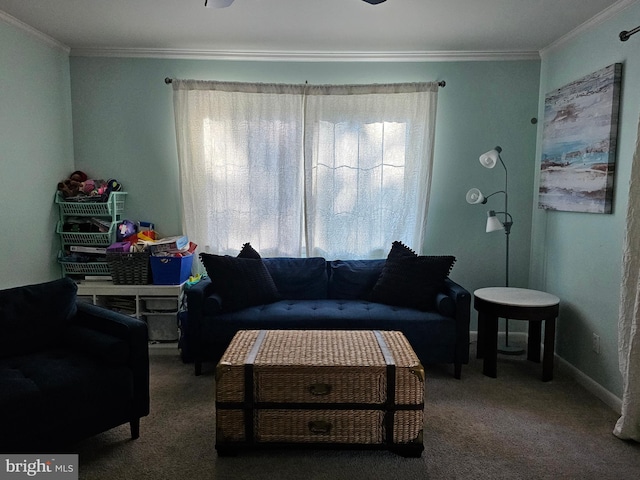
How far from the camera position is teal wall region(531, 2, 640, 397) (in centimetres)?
296

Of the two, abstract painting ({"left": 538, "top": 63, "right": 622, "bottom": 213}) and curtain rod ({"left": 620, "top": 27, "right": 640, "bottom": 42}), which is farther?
abstract painting ({"left": 538, "top": 63, "right": 622, "bottom": 213})

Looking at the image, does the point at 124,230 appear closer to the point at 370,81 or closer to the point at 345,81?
the point at 345,81

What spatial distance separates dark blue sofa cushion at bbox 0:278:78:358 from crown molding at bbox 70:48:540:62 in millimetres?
2221

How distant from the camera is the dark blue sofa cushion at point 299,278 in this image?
13.1 feet

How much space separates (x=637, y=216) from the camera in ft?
8.56

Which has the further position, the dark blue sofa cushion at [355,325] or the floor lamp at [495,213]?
the floor lamp at [495,213]

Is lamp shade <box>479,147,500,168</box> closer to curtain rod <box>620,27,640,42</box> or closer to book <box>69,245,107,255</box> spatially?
curtain rod <box>620,27,640,42</box>

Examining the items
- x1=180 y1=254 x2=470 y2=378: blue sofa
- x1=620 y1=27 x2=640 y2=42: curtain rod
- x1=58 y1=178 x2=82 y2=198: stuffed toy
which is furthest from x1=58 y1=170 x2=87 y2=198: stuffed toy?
x1=620 y1=27 x2=640 y2=42: curtain rod

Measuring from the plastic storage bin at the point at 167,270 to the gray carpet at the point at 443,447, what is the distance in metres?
0.90

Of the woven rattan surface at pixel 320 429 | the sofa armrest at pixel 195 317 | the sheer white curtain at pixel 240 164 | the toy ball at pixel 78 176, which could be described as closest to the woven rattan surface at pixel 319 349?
the woven rattan surface at pixel 320 429

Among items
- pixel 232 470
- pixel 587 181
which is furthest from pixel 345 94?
pixel 232 470

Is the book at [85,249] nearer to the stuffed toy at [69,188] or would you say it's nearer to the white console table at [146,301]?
the white console table at [146,301]

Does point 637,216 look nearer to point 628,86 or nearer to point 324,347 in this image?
point 628,86

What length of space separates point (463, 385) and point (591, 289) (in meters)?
1.08
